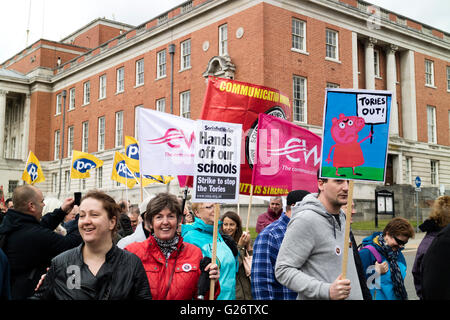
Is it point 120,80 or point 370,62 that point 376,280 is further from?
point 120,80

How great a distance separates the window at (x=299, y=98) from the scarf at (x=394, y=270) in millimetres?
24247

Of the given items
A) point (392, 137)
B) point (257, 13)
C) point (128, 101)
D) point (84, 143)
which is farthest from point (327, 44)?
point (84, 143)

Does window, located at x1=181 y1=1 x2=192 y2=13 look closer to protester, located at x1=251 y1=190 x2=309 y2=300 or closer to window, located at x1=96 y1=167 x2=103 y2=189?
window, located at x1=96 y1=167 x2=103 y2=189

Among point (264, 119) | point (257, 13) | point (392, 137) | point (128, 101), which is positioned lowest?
point (264, 119)

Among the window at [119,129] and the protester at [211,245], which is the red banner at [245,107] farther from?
the window at [119,129]

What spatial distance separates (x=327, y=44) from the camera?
3102cm

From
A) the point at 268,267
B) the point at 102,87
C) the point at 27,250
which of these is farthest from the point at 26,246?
the point at 102,87

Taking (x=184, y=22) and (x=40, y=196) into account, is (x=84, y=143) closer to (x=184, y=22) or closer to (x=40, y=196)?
(x=184, y=22)

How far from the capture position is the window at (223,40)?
30.2 metres

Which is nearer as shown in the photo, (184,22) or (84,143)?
(184,22)

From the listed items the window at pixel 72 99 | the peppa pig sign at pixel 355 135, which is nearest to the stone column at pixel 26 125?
the window at pixel 72 99

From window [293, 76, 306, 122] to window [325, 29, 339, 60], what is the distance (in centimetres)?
335

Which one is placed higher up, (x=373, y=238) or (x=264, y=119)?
(x=264, y=119)

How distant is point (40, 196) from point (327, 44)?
28.8 m
